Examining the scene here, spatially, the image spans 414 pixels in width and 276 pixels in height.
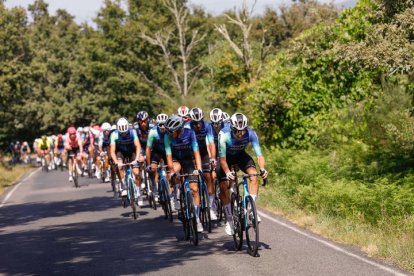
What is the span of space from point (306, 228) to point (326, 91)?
11.3m

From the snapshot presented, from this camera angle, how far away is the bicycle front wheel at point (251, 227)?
10.0m

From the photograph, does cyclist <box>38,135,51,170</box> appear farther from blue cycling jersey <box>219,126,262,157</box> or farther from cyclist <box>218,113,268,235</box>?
blue cycling jersey <box>219,126,262,157</box>

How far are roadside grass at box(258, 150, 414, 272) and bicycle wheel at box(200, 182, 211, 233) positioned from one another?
178 cm

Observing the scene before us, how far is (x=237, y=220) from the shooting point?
1066 cm

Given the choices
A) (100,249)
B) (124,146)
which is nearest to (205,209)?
(100,249)

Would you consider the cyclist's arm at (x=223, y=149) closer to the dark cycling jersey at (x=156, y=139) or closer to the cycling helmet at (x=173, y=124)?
the cycling helmet at (x=173, y=124)

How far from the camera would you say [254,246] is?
33.2 ft


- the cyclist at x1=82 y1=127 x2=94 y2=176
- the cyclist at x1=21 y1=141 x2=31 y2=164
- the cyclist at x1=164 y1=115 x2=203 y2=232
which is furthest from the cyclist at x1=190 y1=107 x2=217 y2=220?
the cyclist at x1=21 y1=141 x2=31 y2=164

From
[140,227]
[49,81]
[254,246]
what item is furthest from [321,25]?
[49,81]

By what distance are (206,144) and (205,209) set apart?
190 cm

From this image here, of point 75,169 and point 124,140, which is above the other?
point 124,140

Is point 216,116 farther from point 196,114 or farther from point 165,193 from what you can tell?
point 165,193

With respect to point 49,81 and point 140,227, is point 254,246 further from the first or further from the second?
point 49,81

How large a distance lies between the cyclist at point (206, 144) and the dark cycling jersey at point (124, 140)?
2745 mm
